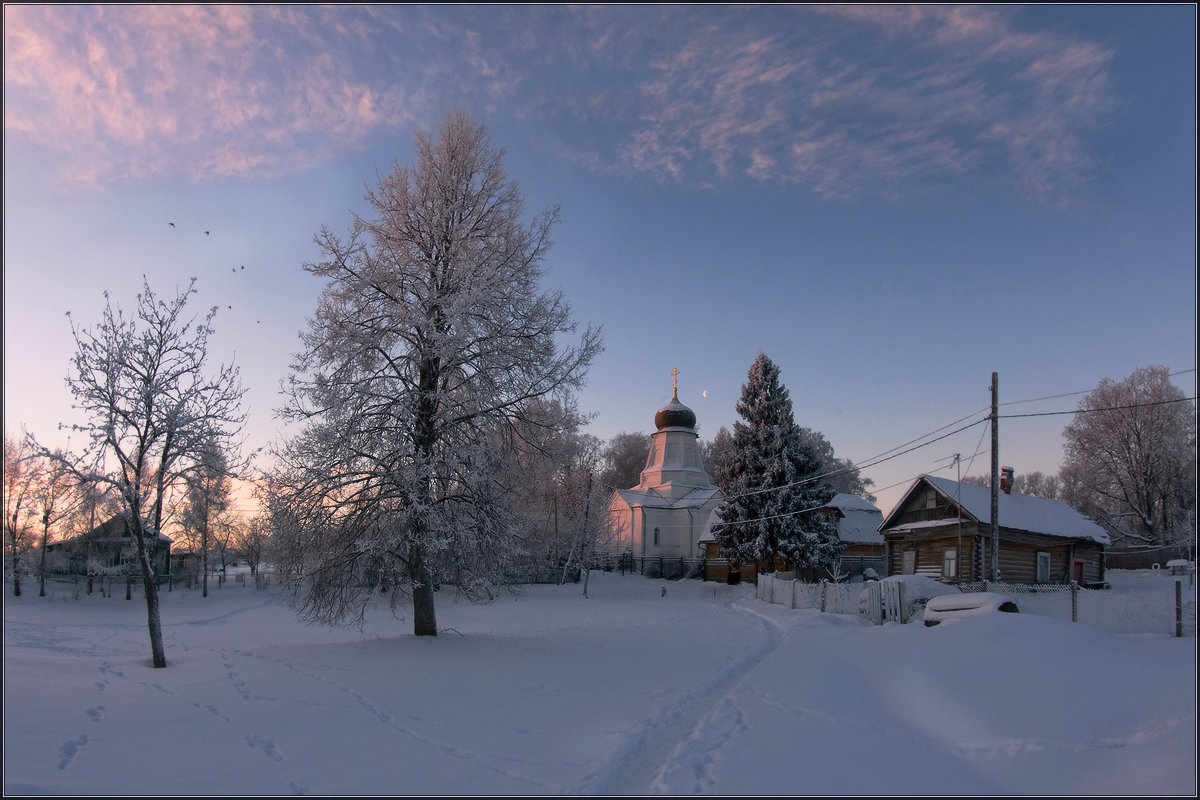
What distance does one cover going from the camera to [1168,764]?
19.9 ft

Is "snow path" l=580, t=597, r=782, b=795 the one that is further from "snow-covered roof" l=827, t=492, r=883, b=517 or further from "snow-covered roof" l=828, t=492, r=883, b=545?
"snow-covered roof" l=827, t=492, r=883, b=517

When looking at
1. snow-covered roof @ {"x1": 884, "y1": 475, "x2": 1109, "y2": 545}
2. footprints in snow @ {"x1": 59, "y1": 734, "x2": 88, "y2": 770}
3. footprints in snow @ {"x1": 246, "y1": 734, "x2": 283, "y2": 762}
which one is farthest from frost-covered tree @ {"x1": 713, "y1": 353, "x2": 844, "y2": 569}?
footprints in snow @ {"x1": 59, "y1": 734, "x2": 88, "y2": 770}

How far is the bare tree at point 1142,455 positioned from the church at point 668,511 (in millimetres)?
23830

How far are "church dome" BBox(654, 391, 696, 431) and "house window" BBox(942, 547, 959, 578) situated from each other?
26265 millimetres

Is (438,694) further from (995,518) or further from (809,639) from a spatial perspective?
(995,518)

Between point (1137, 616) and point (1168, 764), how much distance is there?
36.6ft

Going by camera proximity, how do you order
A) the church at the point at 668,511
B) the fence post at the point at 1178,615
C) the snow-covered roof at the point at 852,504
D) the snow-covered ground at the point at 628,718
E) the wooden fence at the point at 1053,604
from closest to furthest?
the snow-covered ground at the point at 628,718, the fence post at the point at 1178,615, the wooden fence at the point at 1053,604, the snow-covered roof at the point at 852,504, the church at the point at 668,511

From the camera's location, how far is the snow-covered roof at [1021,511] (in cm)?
3022

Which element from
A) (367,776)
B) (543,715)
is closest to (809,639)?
(543,715)

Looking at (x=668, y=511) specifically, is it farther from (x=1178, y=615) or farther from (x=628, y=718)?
(x=628, y=718)

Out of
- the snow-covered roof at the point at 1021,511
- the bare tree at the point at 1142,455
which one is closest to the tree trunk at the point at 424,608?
the snow-covered roof at the point at 1021,511

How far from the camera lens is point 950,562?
3130cm

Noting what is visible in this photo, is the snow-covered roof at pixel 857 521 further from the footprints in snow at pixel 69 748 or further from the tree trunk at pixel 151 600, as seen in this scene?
the footprints in snow at pixel 69 748

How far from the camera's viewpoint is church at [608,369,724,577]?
Result: 166 ft
